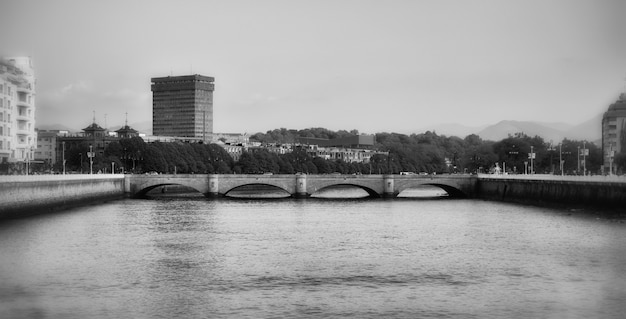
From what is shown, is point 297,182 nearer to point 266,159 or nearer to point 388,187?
point 388,187

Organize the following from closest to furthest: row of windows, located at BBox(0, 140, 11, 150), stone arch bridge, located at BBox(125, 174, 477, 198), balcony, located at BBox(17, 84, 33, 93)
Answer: row of windows, located at BBox(0, 140, 11, 150) < balcony, located at BBox(17, 84, 33, 93) < stone arch bridge, located at BBox(125, 174, 477, 198)

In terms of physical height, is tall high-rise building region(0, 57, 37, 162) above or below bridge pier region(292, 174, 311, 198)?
above

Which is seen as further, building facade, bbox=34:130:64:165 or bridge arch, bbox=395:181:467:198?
building facade, bbox=34:130:64:165

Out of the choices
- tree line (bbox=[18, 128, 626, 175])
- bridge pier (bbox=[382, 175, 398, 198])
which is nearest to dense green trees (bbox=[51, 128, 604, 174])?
tree line (bbox=[18, 128, 626, 175])

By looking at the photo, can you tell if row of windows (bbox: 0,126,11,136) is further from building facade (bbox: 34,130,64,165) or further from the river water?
building facade (bbox: 34,130,64,165)

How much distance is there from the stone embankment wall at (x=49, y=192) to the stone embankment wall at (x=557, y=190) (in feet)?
149

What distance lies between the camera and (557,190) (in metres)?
78.2

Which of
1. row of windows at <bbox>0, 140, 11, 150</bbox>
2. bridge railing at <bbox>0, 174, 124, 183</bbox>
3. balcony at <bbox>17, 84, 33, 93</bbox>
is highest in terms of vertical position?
balcony at <bbox>17, 84, 33, 93</bbox>

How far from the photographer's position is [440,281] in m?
32.2

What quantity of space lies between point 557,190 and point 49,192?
4806 cm

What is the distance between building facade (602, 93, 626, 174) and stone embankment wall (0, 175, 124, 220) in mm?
48422


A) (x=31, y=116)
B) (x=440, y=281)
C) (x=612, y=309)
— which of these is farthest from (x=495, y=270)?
(x=31, y=116)

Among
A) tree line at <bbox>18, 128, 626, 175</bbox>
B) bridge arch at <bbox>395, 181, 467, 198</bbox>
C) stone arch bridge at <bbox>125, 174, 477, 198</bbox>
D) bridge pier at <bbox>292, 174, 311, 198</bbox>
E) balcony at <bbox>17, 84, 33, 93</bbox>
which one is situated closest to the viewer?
balcony at <bbox>17, 84, 33, 93</bbox>

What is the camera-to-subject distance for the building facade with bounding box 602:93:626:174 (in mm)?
69562
